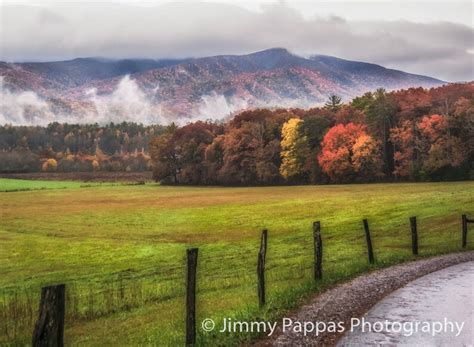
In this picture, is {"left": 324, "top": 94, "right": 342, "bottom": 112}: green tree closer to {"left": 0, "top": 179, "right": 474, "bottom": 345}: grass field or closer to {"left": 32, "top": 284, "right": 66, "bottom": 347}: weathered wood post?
{"left": 0, "top": 179, "right": 474, "bottom": 345}: grass field

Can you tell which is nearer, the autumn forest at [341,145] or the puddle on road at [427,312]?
the puddle on road at [427,312]

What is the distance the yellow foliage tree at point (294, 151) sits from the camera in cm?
11638

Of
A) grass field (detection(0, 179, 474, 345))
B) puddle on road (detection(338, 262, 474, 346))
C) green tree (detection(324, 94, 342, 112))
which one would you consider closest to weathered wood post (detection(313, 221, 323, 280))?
grass field (detection(0, 179, 474, 345))

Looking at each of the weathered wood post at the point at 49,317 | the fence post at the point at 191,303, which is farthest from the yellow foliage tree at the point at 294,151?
the weathered wood post at the point at 49,317

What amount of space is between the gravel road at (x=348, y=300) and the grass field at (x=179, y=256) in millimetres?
733

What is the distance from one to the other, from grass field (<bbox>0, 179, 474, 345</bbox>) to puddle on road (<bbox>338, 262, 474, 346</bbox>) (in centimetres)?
251

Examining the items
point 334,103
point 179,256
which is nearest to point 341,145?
point 334,103

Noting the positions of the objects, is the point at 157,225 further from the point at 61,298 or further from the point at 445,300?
the point at 61,298

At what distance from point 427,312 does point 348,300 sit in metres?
2.27

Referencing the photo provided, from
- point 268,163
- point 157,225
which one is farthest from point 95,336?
point 268,163

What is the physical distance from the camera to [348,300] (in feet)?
47.8

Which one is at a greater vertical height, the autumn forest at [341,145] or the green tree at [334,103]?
the green tree at [334,103]

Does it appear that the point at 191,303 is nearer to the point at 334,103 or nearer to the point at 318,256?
the point at 318,256

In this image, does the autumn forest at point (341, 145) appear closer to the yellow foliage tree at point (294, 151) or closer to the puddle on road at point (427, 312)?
the yellow foliage tree at point (294, 151)
